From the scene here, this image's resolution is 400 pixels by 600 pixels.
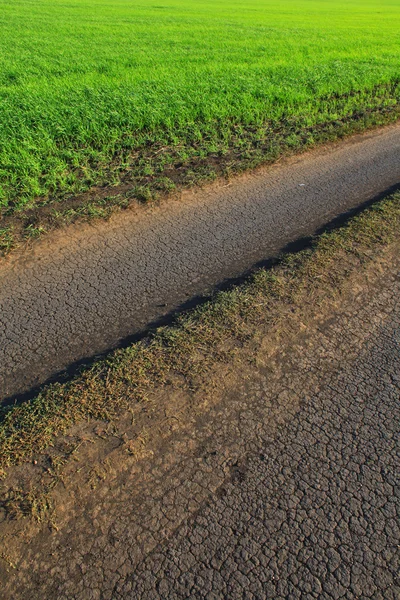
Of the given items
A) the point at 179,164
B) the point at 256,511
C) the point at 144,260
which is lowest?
the point at 256,511

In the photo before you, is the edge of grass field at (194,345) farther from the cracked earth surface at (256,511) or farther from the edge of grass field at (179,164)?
the edge of grass field at (179,164)

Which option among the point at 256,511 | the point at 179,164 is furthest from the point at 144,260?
the point at 256,511

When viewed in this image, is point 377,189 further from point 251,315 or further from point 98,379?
point 98,379

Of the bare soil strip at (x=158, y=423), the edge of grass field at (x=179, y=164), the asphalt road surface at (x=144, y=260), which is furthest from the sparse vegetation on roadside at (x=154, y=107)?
the bare soil strip at (x=158, y=423)

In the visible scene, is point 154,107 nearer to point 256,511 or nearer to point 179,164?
point 179,164

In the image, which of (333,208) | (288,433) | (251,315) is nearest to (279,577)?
(288,433)

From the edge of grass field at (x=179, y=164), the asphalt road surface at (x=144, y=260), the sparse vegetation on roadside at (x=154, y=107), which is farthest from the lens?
the sparse vegetation on roadside at (x=154, y=107)
